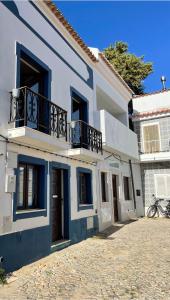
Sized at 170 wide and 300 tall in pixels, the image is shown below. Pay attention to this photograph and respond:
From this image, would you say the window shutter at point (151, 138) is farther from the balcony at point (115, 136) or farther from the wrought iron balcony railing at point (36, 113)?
the wrought iron balcony railing at point (36, 113)

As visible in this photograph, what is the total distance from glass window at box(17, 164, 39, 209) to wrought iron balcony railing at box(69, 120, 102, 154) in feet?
8.11

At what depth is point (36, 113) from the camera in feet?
26.0

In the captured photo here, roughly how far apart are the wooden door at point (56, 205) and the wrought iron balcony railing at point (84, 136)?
1447 millimetres

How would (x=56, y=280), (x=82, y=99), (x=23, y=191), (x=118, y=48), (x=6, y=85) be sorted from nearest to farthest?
(x=56, y=280) < (x=6, y=85) < (x=23, y=191) < (x=82, y=99) < (x=118, y=48)

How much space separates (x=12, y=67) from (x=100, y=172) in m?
6.78

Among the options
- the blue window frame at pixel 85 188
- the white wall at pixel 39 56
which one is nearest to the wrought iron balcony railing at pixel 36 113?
the white wall at pixel 39 56

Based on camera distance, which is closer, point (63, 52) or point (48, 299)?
point (48, 299)

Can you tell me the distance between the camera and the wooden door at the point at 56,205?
27.6ft

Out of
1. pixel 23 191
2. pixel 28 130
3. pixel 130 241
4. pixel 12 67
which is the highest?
pixel 12 67

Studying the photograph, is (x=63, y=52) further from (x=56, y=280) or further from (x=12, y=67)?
(x=56, y=280)

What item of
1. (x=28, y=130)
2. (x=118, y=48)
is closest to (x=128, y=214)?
(x=28, y=130)

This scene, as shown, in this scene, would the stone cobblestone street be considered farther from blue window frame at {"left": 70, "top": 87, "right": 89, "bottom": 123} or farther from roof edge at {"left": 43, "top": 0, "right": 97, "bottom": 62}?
roof edge at {"left": 43, "top": 0, "right": 97, "bottom": 62}

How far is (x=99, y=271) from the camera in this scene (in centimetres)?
589

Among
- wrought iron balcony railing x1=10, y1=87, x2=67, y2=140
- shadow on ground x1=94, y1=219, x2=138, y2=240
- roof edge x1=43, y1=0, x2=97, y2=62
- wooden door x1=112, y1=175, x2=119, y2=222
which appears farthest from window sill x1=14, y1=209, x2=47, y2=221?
wooden door x1=112, y1=175, x2=119, y2=222
